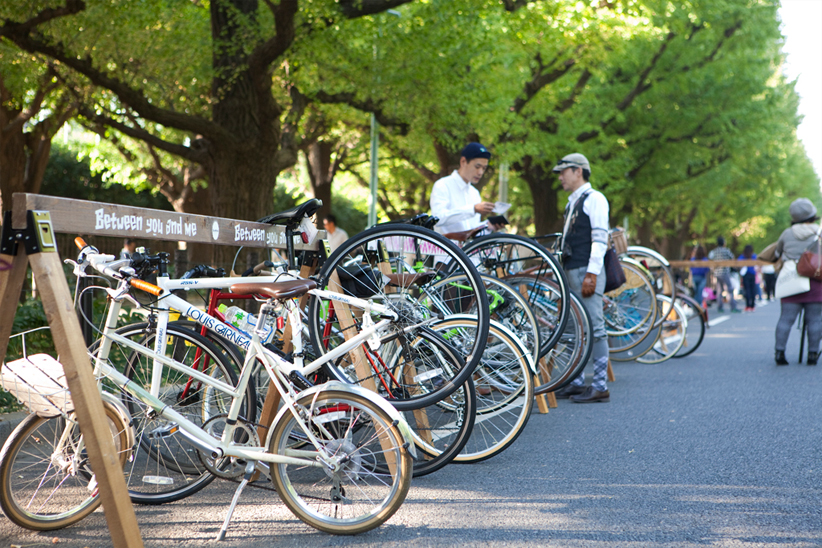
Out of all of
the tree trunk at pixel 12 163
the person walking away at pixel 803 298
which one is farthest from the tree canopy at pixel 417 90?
the person walking away at pixel 803 298

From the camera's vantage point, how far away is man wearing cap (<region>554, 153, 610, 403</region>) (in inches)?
265

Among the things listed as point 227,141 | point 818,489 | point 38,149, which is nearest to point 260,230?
point 818,489

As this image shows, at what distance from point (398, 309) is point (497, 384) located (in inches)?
41.2

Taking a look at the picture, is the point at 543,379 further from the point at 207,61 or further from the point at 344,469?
the point at 207,61

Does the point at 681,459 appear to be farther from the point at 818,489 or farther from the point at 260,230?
the point at 260,230

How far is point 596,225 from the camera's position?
6.79 metres

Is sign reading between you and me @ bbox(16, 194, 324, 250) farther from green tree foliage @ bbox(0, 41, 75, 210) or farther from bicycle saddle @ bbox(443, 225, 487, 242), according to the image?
green tree foliage @ bbox(0, 41, 75, 210)

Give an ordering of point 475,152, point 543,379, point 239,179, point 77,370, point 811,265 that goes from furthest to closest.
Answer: point 239,179, point 811,265, point 475,152, point 543,379, point 77,370

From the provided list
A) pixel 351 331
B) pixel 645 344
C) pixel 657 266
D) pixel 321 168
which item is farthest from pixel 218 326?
pixel 321 168

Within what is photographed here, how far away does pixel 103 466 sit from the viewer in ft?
9.84

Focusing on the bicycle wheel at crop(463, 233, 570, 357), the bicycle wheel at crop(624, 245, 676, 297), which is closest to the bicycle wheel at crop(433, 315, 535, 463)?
the bicycle wheel at crop(463, 233, 570, 357)

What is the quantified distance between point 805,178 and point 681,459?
57.1 meters

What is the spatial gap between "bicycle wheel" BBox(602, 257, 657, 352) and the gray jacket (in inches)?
81.0

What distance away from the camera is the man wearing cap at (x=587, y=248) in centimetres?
674
